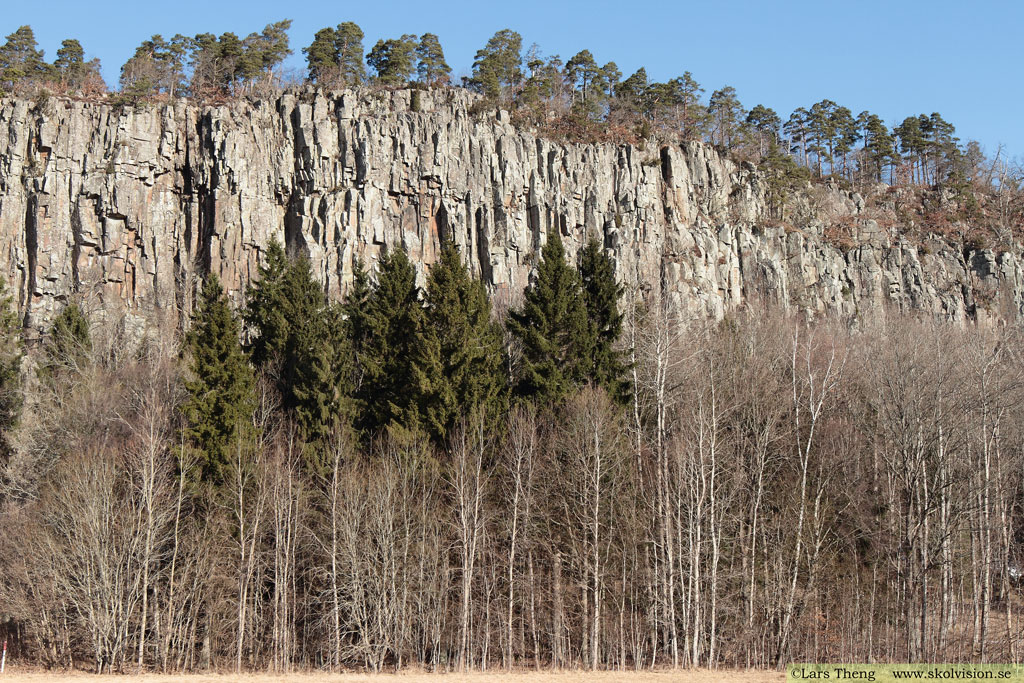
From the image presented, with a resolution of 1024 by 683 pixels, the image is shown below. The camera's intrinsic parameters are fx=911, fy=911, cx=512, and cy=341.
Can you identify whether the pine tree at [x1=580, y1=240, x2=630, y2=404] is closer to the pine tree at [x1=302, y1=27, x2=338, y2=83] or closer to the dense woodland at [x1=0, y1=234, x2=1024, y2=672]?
the dense woodland at [x1=0, y1=234, x2=1024, y2=672]

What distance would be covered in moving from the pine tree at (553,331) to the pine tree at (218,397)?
8514 mm

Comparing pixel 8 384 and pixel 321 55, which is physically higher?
pixel 321 55

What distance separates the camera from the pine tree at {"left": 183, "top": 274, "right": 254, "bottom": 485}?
26.7m

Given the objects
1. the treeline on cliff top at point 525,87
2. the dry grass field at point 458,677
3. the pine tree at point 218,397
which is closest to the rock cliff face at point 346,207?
the treeline on cliff top at point 525,87

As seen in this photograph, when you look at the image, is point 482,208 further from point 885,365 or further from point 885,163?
point 885,163

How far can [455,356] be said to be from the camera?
92.7 feet

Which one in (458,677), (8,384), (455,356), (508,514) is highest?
(455,356)

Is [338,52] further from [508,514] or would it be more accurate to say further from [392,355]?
[508,514]

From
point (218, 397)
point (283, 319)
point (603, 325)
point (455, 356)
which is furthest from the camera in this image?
point (283, 319)

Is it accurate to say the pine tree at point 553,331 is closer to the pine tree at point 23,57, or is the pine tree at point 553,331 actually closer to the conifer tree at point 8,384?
the conifer tree at point 8,384

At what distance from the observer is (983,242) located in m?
67.5

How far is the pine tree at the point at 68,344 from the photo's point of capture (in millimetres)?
35850

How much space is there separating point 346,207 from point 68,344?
20.7m

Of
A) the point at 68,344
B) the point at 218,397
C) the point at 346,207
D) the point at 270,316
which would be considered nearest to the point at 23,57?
the point at 346,207
